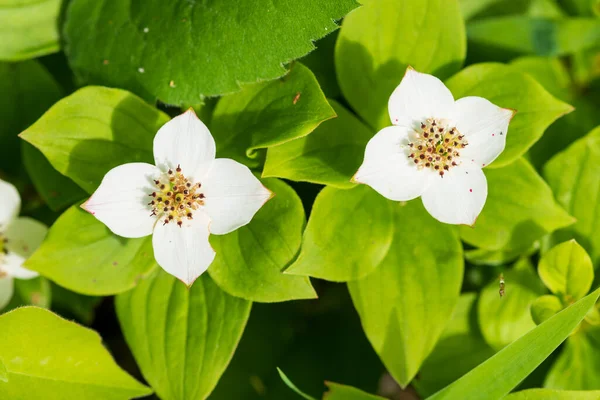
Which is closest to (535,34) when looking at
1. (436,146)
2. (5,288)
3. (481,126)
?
(481,126)

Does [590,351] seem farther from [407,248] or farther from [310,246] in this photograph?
[310,246]

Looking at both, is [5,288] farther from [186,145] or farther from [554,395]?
[554,395]

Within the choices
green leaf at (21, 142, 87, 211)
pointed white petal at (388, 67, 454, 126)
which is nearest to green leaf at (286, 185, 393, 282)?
pointed white petal at (388, 67, 454, 126)

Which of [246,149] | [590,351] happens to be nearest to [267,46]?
[246,149]

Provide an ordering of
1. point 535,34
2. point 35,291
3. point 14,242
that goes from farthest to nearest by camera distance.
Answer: point 535,34, point 35,291, point 14,242

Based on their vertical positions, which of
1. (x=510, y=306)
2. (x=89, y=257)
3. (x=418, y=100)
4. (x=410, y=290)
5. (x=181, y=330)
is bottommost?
(x=510, y=306)

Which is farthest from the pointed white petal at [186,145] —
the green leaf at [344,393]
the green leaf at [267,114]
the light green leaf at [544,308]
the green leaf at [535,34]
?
the green leaf at [535,34]
